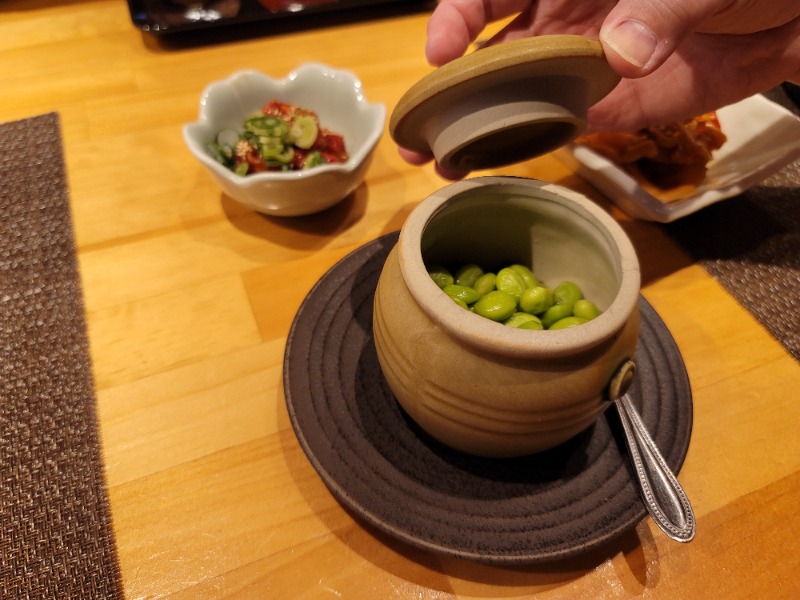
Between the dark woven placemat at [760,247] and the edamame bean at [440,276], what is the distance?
48 cm

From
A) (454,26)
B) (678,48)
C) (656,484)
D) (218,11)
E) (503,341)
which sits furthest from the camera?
(218,11)

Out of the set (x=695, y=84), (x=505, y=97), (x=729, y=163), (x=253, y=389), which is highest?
(x=505, y=97)

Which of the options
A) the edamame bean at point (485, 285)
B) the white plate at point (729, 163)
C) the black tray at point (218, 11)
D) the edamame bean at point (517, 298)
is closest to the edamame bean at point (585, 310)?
the edamame bean at point (517, 298)

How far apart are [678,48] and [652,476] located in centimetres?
84

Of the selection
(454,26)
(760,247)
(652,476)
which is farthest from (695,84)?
(652,476)

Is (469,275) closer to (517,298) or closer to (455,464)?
(517,298)

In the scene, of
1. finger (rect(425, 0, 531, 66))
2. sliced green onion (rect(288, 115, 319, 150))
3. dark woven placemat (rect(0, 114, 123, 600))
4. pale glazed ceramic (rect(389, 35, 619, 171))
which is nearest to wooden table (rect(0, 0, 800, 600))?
dark woven placemat (rect(0, 114, 123, 600))

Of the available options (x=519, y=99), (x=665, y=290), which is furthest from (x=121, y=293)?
(x=665, y=290)

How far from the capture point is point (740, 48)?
1022 mm

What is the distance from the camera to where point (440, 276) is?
70 cm

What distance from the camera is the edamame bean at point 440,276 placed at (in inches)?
27.3

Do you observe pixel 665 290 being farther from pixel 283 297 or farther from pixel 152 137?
pixel 152 137

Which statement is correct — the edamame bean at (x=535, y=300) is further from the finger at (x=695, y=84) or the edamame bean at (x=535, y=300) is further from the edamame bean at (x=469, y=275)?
the finger at (x=695, y=84)

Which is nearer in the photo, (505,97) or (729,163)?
(505,97)
